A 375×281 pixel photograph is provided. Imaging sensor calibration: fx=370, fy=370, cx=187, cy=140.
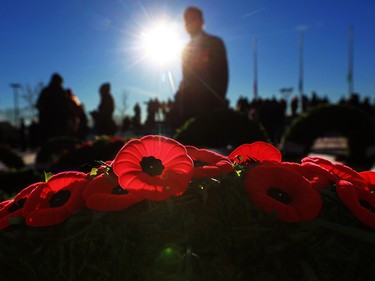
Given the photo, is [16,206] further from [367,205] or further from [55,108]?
[55,108]

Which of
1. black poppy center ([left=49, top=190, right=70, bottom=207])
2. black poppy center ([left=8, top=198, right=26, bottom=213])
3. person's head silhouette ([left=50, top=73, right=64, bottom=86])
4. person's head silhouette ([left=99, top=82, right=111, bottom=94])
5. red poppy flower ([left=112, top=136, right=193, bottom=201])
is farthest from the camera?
person's head silhouette ([left=99, top=82, right=111, bottom=94])

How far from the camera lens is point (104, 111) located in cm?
1023

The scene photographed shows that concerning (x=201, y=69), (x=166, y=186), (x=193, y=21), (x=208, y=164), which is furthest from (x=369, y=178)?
(x=193, y=21)

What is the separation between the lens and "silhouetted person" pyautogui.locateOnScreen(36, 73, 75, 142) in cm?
902

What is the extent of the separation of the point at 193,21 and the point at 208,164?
14.7 feet

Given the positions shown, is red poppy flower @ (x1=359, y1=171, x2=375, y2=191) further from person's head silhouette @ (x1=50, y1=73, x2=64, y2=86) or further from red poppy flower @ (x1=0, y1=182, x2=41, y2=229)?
person's head silhouette @ (x1=50, y1=73, x2=64, y2=86)

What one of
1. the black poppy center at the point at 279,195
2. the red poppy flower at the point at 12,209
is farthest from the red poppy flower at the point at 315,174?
the red poppy flower at the point at 12,209

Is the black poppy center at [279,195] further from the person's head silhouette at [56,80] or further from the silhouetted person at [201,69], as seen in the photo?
the person's head silhouette at [56,80]

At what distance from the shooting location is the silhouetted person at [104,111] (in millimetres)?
10094

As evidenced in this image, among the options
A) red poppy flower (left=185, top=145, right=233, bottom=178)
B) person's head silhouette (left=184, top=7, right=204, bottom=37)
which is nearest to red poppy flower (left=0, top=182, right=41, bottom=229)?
red poppy flower (left=185, top=145, right=233, bottom=178)

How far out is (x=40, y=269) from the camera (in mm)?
927

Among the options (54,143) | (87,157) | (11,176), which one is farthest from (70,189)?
(54,143)

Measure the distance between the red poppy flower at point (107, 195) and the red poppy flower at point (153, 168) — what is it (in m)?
0.03

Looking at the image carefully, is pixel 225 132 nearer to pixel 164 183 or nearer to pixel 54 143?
pixel 164 183
